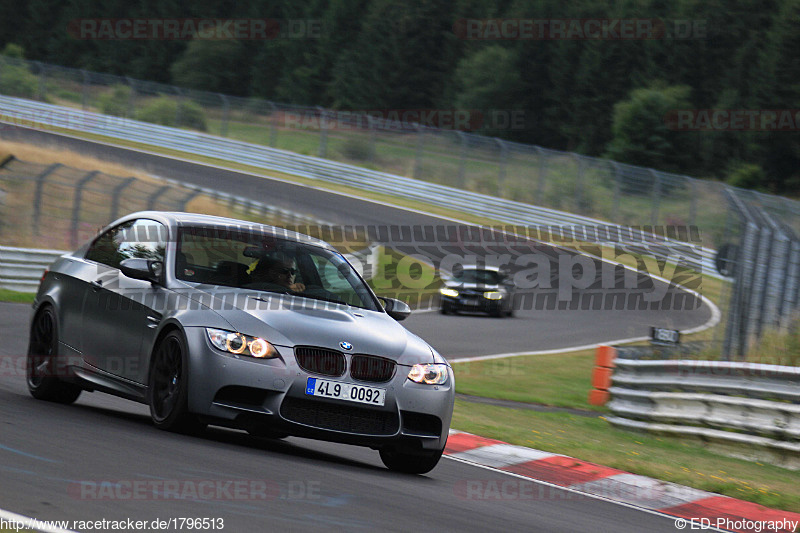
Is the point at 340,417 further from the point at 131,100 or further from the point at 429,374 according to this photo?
the point at 131,100

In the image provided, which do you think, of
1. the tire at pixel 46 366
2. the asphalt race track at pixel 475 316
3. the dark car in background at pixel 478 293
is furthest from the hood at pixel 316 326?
the dark car in background at pixel 478 293

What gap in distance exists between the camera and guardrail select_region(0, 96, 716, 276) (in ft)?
118

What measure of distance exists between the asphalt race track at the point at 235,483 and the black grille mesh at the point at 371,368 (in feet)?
2.02

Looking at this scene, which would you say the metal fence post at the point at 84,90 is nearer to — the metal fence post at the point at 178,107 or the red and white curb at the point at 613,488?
the metal fence post at the point at 178,107

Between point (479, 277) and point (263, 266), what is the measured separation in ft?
56.0

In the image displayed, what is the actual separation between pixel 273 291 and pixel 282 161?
3362 cm

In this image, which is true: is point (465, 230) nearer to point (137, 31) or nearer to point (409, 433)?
point (409, 433)

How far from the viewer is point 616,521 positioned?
6773 millimetres

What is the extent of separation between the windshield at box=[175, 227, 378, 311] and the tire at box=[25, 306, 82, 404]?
1.48m

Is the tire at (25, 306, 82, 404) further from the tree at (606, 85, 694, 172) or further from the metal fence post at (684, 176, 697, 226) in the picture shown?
the tree at (606, 85, 694, 172)

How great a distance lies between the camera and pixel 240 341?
269 inches

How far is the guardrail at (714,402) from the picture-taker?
35.2 feet

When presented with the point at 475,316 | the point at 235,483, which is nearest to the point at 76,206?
the point at 475,316

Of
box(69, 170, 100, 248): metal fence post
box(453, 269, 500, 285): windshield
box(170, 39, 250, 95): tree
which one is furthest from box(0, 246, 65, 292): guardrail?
box(170, 39, 250, 95): tree
